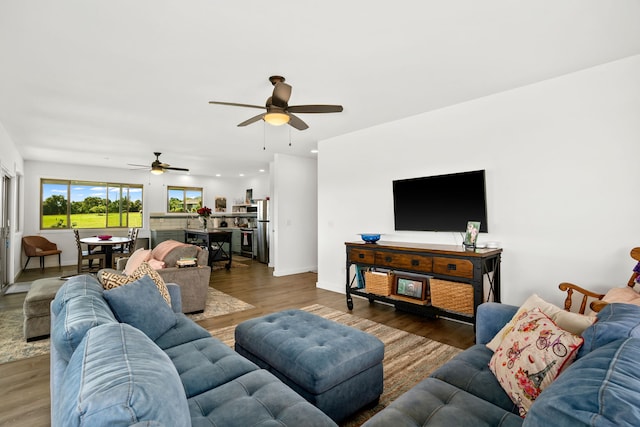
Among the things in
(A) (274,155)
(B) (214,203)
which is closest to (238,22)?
(A) (274,155)

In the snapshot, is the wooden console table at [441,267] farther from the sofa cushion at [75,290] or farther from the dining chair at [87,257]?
the dining chair at [87,257]

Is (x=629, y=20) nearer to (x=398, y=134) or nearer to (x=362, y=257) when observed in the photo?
(x=398, y=134)

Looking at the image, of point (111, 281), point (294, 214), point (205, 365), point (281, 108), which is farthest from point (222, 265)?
point (205, 365)

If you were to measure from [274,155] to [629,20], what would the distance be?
18.5ft

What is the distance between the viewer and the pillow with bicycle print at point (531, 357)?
131 centimetres

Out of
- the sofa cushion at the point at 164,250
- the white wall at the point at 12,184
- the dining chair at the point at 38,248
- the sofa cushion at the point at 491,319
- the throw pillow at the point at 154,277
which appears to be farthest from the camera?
the dining chair at the point at 38,248

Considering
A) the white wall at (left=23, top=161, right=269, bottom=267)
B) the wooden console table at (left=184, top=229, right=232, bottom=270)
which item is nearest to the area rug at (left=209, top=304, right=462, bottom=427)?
the wooden console table at (left=184, top=229, right=232, bottom=270)

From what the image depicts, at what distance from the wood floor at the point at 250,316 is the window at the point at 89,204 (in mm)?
1563

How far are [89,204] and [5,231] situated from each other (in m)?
3.47

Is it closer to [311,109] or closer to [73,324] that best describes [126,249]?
[311,109]

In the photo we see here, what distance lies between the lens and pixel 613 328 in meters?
1.22

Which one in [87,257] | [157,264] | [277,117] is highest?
[277,117]

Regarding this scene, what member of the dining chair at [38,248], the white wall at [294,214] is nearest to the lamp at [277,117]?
the white wall at [294,214]

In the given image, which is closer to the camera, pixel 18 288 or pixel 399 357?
pixel 399 357
